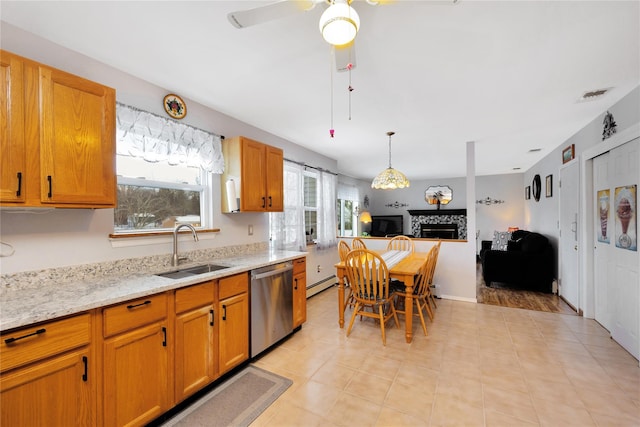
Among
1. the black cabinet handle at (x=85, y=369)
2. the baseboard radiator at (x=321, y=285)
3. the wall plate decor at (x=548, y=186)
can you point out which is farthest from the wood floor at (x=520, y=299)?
the black cabinet handle at (x=85, y=369)

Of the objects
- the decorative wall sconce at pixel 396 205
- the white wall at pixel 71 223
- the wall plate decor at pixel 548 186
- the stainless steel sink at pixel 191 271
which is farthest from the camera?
the decorative wall sconce at pixel 396 205

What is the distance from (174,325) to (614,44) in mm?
3411

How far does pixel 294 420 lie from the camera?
5.68 feet

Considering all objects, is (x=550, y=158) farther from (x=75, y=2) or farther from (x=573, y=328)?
(x=75, y=2)

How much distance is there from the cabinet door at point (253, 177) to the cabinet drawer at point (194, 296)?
995mm

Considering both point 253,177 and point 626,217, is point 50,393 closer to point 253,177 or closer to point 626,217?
point 253,177

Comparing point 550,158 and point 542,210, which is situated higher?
point 550,158

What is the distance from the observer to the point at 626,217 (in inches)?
98.6

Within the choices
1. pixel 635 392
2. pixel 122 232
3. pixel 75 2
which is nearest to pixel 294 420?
pixel 122 232

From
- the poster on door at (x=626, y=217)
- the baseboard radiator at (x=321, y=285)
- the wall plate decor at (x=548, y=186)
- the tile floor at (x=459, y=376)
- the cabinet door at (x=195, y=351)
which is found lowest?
the tile floor at (x=459, y=376)

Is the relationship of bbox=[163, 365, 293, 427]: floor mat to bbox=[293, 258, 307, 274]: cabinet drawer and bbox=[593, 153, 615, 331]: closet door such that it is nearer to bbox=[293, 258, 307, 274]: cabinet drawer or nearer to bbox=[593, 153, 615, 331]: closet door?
bbox=[293, 258, 307, 274]: cabinet drawer

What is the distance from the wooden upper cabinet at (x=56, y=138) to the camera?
4.62ft

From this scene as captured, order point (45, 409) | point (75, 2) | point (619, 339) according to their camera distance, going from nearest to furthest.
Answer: point (45, 409)
point (75, 2)
point (619, 339)

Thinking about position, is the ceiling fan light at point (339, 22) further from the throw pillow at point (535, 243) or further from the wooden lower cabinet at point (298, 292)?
the throw pillow at point (535, 243)
